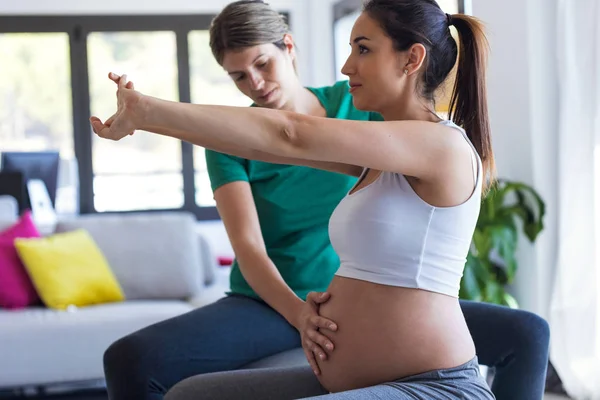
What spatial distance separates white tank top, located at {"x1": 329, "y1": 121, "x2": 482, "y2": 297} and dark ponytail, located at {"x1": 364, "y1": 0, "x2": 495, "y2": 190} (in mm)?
145

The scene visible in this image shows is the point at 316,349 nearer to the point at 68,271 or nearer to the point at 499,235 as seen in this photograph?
the point at 499,235

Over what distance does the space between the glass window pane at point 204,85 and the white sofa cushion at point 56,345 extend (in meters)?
4.14

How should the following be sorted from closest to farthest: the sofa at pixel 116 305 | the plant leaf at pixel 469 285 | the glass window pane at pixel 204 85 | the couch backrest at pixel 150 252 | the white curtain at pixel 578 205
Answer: the white curtain at pixel 578 205
the plant leaf at pixel 469 285
the sofa at pixel 116 305
the couch backrest at pixel 150 252
the glass window pane at pixel 204 85

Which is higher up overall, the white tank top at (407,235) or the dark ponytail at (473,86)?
the dark ponytail at (473,86)

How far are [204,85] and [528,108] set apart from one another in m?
4.48

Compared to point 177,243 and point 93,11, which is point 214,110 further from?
point 93,11

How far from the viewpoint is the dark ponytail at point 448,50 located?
1.51 m

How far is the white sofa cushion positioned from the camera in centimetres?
368

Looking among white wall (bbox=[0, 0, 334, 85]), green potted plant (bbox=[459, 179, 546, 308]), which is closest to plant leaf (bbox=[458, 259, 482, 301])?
green potted plant (bbox=[459, 179, 546, 308])

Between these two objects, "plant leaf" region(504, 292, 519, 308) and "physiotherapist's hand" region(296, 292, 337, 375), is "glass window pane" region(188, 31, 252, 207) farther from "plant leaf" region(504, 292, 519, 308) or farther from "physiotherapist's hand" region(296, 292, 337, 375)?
"physiotherapist's hand" region(296, 292, 337, 375)

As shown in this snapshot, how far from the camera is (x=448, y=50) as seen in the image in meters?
1.56

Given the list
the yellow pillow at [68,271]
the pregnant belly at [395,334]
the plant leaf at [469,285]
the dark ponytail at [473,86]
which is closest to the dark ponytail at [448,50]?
the dark ponytail at [473,86]

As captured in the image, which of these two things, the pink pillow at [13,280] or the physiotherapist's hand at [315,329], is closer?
the physiotherapist's hand at [315,329]

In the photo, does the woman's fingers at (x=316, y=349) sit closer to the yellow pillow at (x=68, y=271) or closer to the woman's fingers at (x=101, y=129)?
the woman's fingers at (x=101, y=129)
